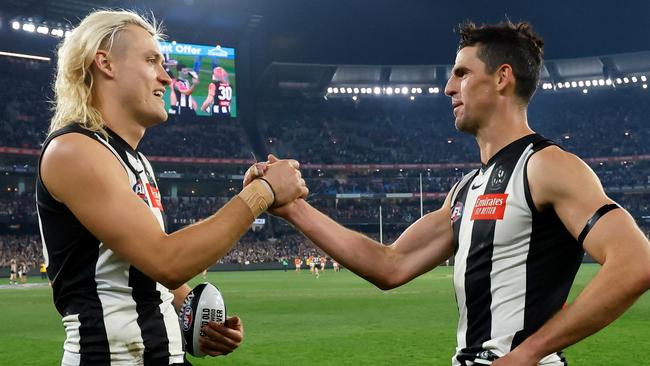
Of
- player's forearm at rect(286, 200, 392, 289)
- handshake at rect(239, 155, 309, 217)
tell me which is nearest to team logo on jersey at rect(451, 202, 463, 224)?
player's forearm at rect(286, 200, 392, 289)

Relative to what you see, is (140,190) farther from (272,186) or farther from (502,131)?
(502,131)

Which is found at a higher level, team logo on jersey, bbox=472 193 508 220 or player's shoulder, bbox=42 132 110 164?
player's shoulder, bbox=42 132 110 164

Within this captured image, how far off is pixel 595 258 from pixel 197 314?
6.94ft

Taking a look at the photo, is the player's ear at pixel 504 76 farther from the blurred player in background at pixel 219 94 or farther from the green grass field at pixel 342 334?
the blurred player in background at pixel 219 94

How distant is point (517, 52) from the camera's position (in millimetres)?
3727

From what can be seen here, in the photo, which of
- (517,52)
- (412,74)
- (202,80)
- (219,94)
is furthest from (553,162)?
(412,74)

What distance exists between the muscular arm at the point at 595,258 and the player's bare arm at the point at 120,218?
4.84 ft

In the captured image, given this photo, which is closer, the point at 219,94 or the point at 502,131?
the point at 502,131

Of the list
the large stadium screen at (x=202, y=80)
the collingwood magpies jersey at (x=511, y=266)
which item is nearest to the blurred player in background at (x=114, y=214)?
the collingwood magpies jersey at (x=511, y=266)

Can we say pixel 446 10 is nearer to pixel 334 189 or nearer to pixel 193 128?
pixel 334 189

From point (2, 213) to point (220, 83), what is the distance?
2310 cm

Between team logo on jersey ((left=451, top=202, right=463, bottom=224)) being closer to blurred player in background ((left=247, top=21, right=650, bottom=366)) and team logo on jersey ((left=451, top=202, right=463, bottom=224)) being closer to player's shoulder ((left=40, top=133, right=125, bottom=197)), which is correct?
blurred player in background ((left=247, top=21, right=650, bottom=366))

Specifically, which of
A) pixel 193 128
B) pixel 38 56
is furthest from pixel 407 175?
pixel 38 56

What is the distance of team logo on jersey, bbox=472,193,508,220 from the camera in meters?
3.37
